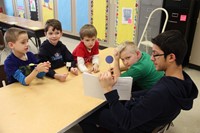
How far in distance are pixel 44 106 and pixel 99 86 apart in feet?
1.17

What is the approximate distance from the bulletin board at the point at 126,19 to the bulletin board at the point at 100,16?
347mm

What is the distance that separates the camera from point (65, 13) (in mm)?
5176

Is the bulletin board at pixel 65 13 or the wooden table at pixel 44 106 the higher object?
the bulletin board at pixel 65 13

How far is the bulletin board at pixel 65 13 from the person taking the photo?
5.06 meters

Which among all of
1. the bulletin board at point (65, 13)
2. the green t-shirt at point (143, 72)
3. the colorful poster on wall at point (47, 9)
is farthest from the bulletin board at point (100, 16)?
the green t-shirt at point (143, 72)

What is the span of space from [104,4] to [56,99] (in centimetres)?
341

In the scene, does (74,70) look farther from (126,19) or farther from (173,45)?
(126,19)

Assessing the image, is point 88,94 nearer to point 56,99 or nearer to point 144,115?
point 56,99

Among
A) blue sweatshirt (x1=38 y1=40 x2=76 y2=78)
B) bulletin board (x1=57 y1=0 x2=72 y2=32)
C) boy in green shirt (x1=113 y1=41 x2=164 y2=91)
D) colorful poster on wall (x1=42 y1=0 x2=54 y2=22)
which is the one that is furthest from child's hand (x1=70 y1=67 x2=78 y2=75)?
colorful poster on wall (x1=42 y1=0 x2=54 y2=22)

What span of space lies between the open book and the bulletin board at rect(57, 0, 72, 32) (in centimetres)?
410

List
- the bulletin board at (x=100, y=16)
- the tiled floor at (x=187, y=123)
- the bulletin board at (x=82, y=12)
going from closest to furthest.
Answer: the tiled floor at (x=187, y=123) → the bulletin board at (x=100, y=16) → the bulletin board at (x=82, y=12)

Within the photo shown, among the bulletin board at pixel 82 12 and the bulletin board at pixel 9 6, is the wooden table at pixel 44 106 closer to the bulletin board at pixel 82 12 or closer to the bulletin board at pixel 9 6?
the bulletin board at pixel 82 12

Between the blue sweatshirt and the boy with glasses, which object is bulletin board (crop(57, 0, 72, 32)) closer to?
the blue sweatshirt

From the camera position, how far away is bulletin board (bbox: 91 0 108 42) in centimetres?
436
